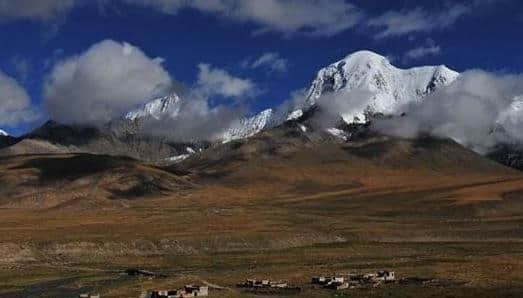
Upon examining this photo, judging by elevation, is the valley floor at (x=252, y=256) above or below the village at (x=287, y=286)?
above

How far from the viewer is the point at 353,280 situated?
3142 inches

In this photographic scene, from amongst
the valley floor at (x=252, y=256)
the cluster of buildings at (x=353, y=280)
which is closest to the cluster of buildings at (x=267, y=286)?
the valley floor at (x=252, y=256)

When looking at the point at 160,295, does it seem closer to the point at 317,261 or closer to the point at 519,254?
the point at 317,261

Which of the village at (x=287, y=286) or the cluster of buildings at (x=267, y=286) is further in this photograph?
the cluster of buildings at (x=267, y=286)

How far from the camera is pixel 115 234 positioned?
469 feet

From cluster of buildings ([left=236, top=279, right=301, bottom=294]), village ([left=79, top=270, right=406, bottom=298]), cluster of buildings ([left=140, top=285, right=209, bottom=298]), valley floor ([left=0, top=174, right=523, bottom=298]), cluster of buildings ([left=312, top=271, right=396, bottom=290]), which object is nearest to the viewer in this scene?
cluster of buildings ([left=140, top=285, right=209, bottom=298])

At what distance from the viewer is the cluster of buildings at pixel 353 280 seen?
75.1 m

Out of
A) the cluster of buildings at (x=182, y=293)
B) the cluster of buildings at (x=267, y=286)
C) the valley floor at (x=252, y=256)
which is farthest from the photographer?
the valley floor at (x=252, y=256)

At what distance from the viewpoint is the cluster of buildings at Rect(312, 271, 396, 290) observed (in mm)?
75062

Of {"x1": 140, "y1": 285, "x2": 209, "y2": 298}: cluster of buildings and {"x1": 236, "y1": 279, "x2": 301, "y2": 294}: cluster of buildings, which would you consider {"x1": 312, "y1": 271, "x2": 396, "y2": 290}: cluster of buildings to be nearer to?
{"x1": 236, "y1": 279, "x2": 301, "y2": 294}: cluster of buildings

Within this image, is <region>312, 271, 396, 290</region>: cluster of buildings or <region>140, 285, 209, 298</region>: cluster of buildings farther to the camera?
<region>312, 271, 396, 290</region>: cluster of buildings

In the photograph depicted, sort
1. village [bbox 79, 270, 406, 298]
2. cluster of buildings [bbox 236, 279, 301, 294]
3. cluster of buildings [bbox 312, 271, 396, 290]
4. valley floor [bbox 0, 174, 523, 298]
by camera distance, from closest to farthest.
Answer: village [bbox 79, 270, 406, 298] < cluster of buildings [bbox 236, 279, 301, 294] < cluster of buildings [bbox 312, 271, 396, 290] < valley floor [bbox 0, 174, 523, 298]

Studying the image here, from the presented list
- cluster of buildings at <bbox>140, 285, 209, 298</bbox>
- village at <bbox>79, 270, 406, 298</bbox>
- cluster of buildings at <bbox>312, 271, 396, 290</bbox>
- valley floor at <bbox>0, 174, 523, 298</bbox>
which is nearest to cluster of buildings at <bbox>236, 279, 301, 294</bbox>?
village at <bbox>79, 270, 406, 298</bbox>

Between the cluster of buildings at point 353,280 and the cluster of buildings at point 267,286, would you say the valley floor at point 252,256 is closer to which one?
the cluster of buildings at point 267,286
